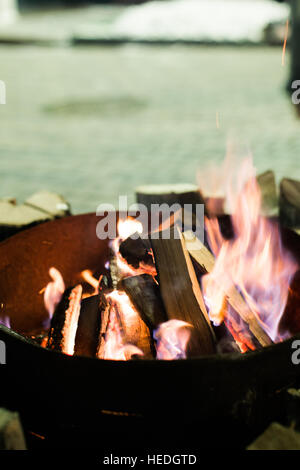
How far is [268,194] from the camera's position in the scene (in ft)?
9.49

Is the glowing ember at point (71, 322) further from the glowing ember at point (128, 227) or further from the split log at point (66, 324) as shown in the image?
the glowing ember at point (128, 227)

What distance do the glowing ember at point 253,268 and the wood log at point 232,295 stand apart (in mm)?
31

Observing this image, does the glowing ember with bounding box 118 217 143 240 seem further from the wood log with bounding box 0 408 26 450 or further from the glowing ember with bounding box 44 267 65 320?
the wood log with bounding box 0 408 26 450

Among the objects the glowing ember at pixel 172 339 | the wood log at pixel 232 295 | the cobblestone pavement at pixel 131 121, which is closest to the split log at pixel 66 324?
the glowing ember at pixel 172 339

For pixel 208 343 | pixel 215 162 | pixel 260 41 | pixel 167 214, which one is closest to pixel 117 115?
pixel 215 162

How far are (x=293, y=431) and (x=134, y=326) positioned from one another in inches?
25.3

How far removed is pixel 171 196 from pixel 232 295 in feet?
3.15

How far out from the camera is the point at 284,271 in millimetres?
2219

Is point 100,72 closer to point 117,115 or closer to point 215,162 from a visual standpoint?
point 117,115

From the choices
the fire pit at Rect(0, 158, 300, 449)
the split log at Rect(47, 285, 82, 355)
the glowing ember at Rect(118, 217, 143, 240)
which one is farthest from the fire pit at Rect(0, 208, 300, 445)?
the glowing ember at Rect(118, 217, 143, 240)

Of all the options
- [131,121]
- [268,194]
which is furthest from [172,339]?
[131,121]

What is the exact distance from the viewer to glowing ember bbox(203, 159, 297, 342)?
6.67ft

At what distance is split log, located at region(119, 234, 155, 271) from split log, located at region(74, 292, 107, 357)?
21 centimetres

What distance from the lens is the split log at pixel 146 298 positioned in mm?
1800
